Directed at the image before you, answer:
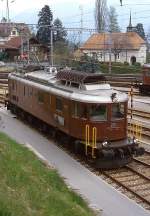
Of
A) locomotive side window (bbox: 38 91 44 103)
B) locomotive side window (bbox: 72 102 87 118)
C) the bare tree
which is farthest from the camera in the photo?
the bare tree

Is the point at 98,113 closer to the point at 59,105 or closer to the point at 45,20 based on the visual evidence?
the point at 59,105

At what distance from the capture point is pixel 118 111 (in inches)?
714

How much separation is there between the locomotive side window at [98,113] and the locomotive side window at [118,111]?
1.18 ft

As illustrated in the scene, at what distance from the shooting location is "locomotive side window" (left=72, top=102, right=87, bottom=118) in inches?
704

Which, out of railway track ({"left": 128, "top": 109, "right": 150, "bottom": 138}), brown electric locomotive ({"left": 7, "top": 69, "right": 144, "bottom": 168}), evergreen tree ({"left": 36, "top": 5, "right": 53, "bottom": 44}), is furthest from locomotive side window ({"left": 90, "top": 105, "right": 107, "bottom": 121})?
evergreen tree ({"left": 36, "top": 5, "right": 53, "bottom": 44})

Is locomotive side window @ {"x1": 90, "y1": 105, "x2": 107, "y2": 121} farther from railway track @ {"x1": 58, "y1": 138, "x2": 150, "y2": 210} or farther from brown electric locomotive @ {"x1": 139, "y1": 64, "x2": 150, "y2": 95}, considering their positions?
brown electric locomotive @ {"x1": 139, "y1": 64, "x2": 150, "y2": 95}

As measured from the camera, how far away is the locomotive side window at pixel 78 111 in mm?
17875

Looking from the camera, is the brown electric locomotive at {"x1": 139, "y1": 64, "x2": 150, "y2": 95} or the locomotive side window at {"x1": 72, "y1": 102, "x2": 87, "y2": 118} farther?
the brown electric locomotive at {"x1": 139, "y1": 64, "x2": 150, "y2": 95}

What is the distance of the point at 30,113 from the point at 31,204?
52.7ft

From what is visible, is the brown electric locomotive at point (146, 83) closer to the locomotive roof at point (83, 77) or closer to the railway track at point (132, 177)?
the locomotive roof at point (83, 77)

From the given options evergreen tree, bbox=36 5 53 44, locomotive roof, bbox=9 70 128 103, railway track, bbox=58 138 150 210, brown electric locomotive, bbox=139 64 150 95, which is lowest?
railway track, bbox=58 138 150 210

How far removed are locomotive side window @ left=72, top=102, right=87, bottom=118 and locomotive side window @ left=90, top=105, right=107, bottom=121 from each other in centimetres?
25

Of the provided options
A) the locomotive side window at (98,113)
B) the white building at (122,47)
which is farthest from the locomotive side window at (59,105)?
the white building at (122,47)

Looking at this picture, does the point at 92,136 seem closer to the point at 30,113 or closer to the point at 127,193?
the point at 127,193
